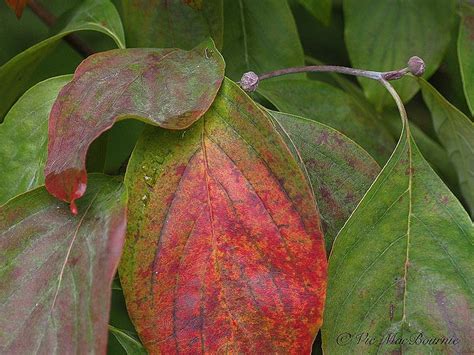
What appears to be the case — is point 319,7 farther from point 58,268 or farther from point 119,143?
point 58,268

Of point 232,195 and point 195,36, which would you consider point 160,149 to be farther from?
point 195,36

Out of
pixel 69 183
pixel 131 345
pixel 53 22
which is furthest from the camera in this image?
pixel 53 22

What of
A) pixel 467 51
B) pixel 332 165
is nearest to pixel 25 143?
pixel 332 165

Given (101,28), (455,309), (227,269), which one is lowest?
(455,309)

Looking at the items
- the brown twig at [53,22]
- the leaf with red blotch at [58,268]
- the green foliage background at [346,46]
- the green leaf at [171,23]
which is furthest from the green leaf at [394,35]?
the leaf with red blotch at [58,268]

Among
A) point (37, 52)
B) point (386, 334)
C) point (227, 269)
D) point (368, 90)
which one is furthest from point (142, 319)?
point (368, 90)

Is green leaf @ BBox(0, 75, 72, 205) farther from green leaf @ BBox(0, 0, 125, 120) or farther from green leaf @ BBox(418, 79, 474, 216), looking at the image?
green leaf @ BBox(418, 79, 474, 216)
